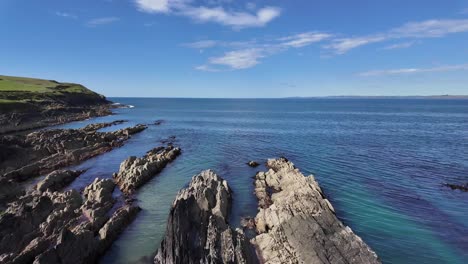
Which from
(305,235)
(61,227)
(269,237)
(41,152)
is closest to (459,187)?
(305,235)

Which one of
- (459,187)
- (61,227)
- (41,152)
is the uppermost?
(41,152)

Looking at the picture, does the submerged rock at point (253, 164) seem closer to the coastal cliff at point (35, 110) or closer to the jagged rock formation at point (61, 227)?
the jagged rock formation at point (61, 227)

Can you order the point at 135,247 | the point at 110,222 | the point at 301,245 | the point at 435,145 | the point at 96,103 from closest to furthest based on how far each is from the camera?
the point at 301,245 → the point at 135,247 → the point at 110,222 → the point at 435,145 → the point at 96,103

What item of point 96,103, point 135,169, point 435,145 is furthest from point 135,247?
point 96,103

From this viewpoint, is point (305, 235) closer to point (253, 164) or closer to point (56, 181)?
point (253, 164)

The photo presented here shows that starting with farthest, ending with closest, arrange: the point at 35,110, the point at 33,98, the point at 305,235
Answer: the point at 33,98 < the point at 35,110 < the point at 305,235

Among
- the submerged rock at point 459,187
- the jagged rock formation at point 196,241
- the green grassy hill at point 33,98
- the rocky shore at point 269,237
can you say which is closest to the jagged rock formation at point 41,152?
the jagged rock formation at point 196,241

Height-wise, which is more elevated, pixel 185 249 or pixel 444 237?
pixel 185 249

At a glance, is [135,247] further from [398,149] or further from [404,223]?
[398,149]
